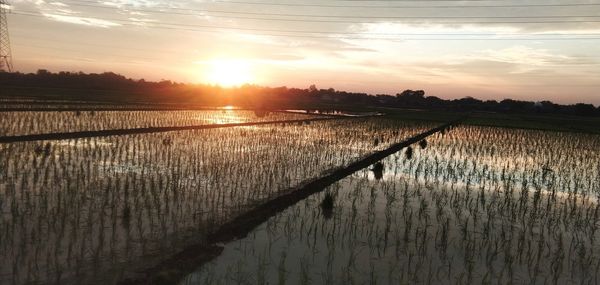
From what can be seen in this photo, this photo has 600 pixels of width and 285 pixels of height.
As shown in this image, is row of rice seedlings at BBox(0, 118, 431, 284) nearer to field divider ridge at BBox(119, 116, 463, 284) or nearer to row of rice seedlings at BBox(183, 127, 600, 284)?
field divider ridge at BBox(119, 116, 463, 284)

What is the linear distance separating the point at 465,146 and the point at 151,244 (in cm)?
1300

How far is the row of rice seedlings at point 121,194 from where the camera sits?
364 centimetres

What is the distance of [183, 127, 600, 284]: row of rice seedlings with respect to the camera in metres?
3.83

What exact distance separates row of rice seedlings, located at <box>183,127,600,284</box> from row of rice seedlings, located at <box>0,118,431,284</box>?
2.48 feet

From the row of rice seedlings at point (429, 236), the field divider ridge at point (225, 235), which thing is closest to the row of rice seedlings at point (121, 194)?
the field divider ridge at point (225, 235)

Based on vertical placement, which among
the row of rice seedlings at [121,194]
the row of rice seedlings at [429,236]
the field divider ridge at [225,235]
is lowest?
the row of rice seedlings at [429,236]

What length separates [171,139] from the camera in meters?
12.1

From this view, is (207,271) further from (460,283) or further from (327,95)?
(327,95)

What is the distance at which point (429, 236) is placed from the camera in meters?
4.98

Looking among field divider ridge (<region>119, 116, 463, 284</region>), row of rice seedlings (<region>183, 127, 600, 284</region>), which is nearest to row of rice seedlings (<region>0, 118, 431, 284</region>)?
field divider ridge (<region>119, 116, 463, 284</region>)

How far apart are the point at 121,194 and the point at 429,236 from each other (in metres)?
3.86

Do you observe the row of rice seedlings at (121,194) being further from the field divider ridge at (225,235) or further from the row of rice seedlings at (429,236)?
the row of rice seedlings at (429,236)

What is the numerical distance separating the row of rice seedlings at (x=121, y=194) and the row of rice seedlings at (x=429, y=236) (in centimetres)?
76

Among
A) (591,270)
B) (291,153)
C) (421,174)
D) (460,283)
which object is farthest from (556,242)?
(291,153)
